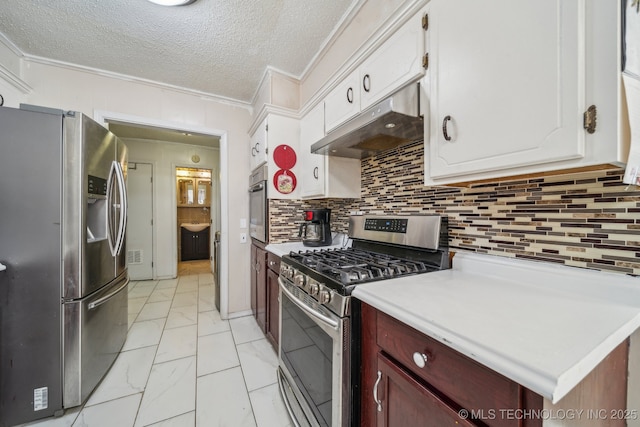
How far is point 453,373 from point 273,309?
152cm

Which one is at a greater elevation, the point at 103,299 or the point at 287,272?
the point at 287,272

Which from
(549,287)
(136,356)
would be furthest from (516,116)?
(136,356)

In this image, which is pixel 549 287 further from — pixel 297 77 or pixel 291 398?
pixel 297 77

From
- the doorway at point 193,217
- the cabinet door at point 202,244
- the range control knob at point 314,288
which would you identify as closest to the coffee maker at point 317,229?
the range control knob at point 314,288

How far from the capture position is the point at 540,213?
912 mm

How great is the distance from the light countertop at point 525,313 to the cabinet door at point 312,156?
1071 millimetres

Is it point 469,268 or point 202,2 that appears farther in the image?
point 202,2

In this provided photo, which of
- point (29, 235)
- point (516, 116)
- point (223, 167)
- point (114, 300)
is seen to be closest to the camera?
point (516, 116)

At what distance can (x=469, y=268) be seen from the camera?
1096mm

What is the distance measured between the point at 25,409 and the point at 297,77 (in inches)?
Result: 116

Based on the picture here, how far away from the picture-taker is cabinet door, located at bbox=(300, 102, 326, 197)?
5.90 feet

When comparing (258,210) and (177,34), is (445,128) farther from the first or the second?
(177,34)

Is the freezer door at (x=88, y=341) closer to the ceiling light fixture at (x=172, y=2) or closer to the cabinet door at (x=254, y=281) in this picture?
the cabinet door at (x=254, y=281)

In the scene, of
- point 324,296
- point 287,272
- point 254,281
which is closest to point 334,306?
point 324,296
